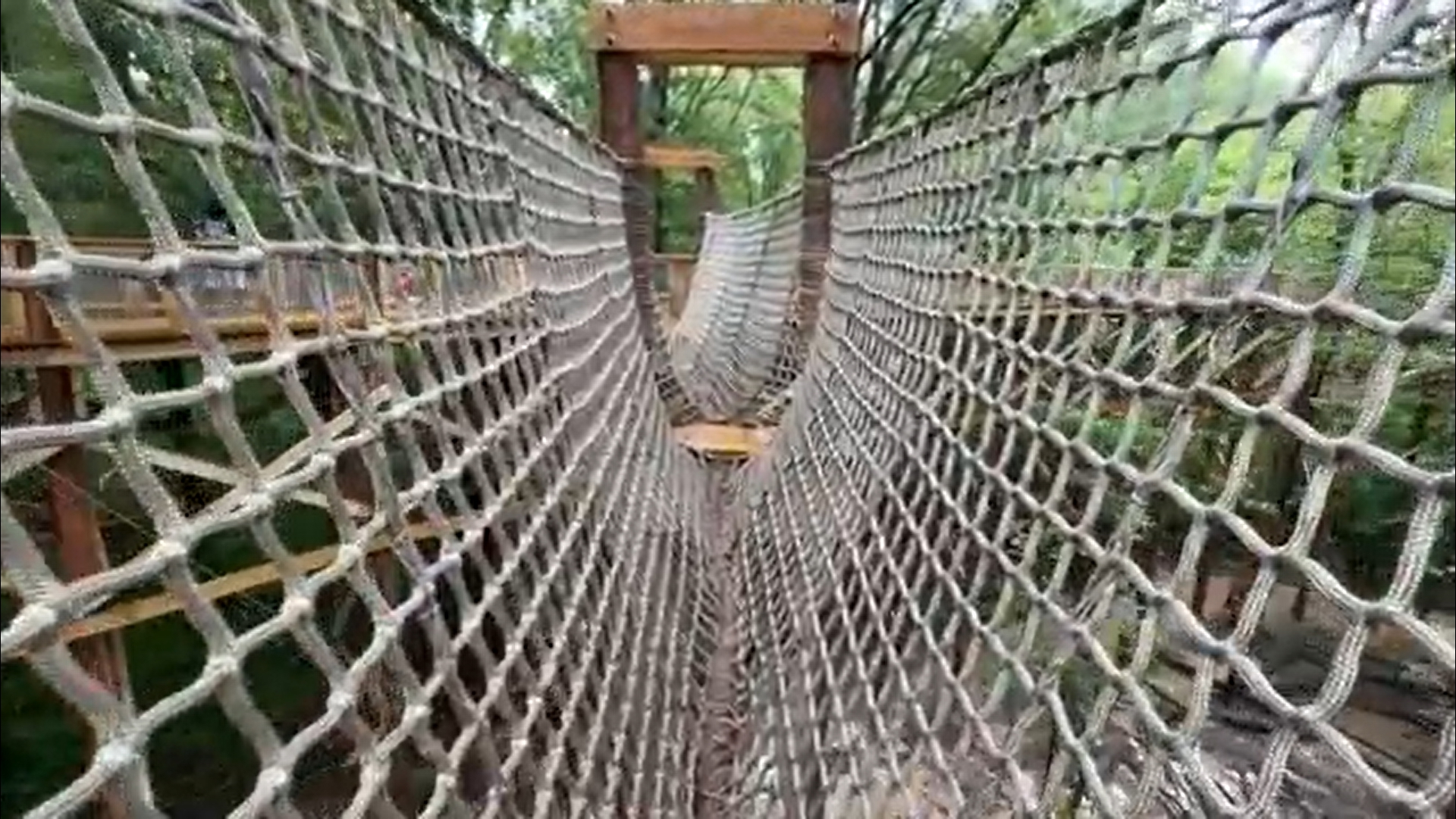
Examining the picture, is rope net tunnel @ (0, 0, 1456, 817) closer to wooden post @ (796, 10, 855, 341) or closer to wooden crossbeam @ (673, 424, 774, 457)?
wooden crossbeam @ (673, 424, 774, 457)

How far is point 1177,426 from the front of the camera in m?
0.73

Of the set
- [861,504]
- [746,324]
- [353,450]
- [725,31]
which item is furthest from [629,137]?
[353,450]

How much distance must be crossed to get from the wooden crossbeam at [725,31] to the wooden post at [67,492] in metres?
2.43

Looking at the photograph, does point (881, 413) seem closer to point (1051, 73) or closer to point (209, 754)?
point (1051, 73)

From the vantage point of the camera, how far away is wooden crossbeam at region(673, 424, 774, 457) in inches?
126

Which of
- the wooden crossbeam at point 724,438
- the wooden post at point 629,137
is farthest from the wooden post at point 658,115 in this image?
the wooden crossbeam at point 724,438

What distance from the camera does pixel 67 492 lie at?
0.67 metres

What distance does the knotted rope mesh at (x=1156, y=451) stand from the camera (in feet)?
1.83

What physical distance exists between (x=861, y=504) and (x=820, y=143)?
6.43 feet

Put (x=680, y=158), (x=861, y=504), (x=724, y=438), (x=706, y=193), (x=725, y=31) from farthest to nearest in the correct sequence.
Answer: (x=706, y=193)
(x=680, y=158)
(x=724, y=438)
(x=725, y=31)
(x=861, y=504)

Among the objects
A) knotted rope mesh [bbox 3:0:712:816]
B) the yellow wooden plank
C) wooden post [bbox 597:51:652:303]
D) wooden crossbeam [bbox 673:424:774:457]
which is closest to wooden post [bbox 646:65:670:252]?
wooden post [bbox 597:51:652:303]

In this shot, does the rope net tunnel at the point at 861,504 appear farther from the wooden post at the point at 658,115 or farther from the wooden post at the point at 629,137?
the wooden post at the point at 658,115

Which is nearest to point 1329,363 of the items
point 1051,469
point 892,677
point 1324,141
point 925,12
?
point 1324,141

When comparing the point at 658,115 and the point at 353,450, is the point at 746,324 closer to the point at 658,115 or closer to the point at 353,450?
the point at 353,450
